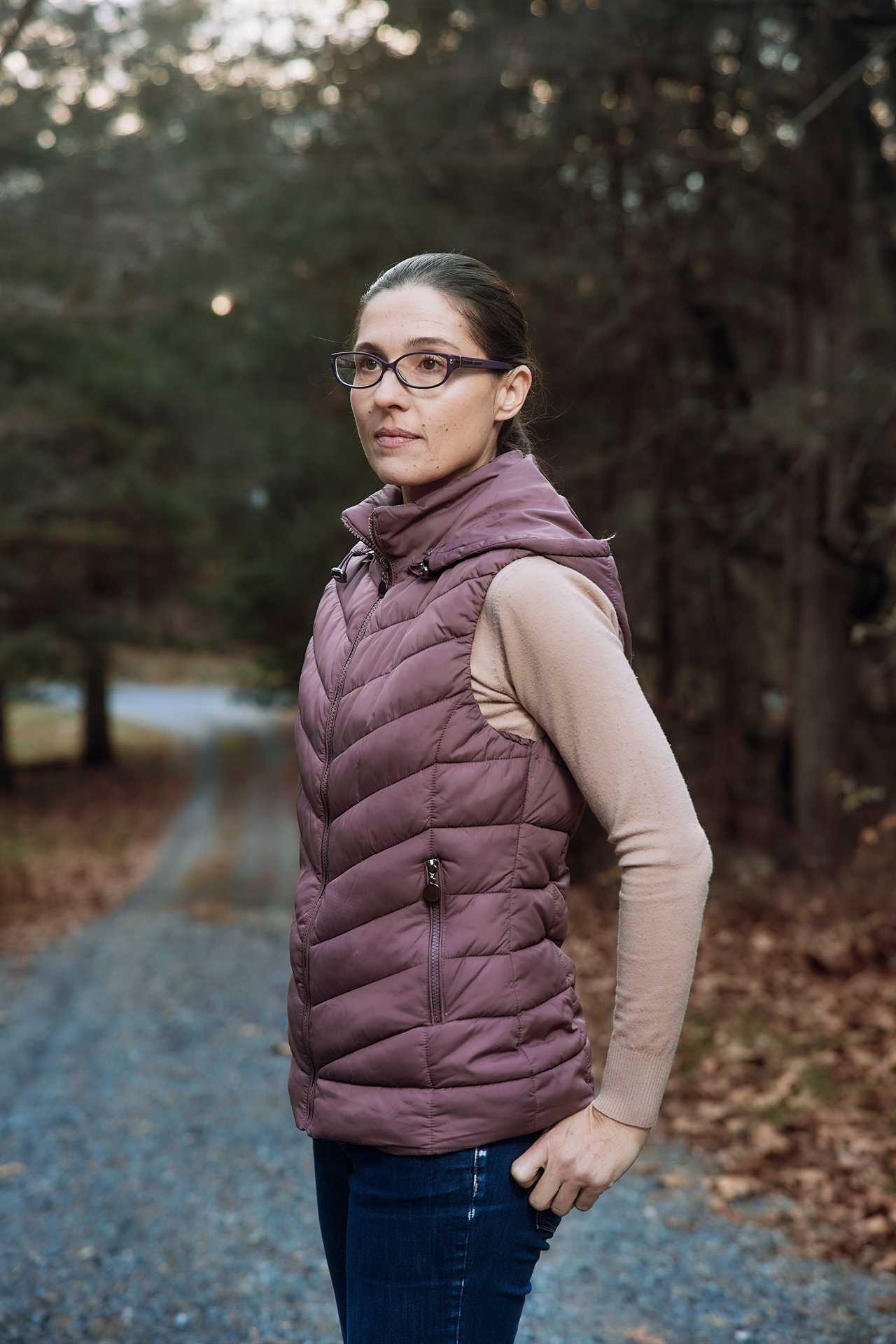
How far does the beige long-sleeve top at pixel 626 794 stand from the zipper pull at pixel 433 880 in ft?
0.74

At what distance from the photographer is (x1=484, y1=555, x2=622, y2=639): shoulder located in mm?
1645

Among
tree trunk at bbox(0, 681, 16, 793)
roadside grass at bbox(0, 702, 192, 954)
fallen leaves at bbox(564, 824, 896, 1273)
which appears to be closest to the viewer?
fallen leaves at bbox(564, 824, 896, 1273)

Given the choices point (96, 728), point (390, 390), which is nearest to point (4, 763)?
point (96, 728)

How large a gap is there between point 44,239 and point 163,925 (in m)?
6.77

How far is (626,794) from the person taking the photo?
64.1 inches

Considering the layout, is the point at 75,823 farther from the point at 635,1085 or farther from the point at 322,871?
the point at 635,1085

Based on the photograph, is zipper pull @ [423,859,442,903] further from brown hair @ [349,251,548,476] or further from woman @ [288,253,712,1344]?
brown hair @ [349,251,548,476]

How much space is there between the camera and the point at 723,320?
1057 cm

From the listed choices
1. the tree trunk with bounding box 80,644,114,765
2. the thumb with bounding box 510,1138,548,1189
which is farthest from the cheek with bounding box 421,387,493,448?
the tree trunk with bounding box 80,644,114,765

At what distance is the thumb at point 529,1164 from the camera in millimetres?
1675

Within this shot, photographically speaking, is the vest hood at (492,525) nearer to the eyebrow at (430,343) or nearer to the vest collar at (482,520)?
the vest collar at (482,520)

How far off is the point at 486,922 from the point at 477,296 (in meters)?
0.94

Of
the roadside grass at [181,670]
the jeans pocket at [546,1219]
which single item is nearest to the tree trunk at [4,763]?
the roadside grass at [181,670]

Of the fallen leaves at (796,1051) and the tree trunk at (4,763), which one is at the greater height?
the fallen leaves at (796,1051)
